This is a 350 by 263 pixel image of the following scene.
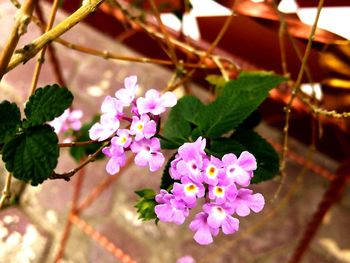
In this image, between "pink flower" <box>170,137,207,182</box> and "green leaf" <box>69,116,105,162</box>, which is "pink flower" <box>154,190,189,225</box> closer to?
"pink flower" <box>170,137,207,182</box>

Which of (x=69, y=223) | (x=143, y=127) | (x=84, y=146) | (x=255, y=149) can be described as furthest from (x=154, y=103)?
(x=69, y=223)

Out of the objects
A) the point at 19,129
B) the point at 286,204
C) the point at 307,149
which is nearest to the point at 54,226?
the point at 286,204

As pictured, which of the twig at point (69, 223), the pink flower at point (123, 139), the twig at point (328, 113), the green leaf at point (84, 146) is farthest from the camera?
the twig at point (69, 223)

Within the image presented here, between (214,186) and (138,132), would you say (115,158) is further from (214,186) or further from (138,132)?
(214,186)

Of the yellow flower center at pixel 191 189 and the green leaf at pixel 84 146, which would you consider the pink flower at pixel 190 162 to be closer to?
the yellow flower center at pixel 191 189

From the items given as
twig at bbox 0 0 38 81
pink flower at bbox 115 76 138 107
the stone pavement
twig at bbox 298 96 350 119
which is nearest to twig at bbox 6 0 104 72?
twig at bbox 0 0 38 81

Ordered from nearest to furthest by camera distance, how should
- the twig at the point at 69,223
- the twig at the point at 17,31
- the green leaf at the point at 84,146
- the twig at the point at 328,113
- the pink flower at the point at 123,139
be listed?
1. the twig at the point at 17,31
2. the pink flower at the point at 123,139
3. the twig at the point at 328,113
4. the green leaf at the point at 84,146
5. the twig at the point at 69,223

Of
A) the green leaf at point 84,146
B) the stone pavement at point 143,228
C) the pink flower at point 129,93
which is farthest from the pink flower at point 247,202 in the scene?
the stone pavement at point 143,228
